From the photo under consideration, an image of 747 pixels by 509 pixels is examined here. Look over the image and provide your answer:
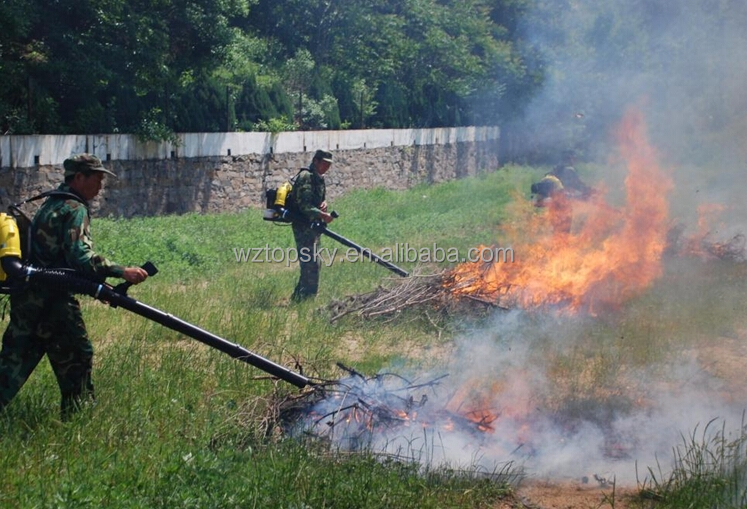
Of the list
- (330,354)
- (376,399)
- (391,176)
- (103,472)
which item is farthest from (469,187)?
(103,472)

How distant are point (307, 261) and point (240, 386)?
4.32 m

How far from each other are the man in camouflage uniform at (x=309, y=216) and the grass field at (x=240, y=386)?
0.90 feet

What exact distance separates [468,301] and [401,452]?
14.6 feet

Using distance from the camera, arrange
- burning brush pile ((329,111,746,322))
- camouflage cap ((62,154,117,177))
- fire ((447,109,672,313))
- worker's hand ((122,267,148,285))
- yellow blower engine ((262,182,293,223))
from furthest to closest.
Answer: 1. yellow blower engine ((262,182,293,223))
2. fire ((447,109,672,313))
3. burning brush pile ((329,111,746,322))
4. camouflage cap ((62,154,117,177))
5. worker's hand ((122,267,148,285))

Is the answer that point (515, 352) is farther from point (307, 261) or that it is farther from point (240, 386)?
point (307, 261)

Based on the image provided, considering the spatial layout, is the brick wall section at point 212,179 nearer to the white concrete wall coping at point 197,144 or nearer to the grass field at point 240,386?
the white concrete wall coping at point 197,144

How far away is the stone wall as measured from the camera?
547 inches

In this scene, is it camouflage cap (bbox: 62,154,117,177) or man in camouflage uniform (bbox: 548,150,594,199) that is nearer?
camouflage cap (bbox: 62,154,117,177)

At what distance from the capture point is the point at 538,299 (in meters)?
9.90

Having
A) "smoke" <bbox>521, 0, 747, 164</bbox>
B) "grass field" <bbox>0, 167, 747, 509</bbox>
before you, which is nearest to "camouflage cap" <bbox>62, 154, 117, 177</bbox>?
"grass field" <bbox>0, 167, 747, 509</bbox>

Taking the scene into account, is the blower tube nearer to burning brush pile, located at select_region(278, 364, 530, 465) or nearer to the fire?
burning brush pile, located at select_region(278, 364, 530, 465)

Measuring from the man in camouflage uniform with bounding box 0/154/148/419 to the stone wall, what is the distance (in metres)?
8.69

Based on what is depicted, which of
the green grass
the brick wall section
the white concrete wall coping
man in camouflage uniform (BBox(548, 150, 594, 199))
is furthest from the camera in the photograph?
the brick wall section

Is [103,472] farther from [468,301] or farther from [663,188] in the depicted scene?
[663,188]
